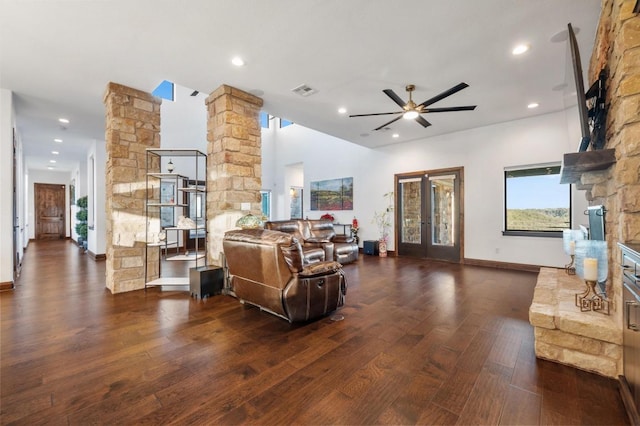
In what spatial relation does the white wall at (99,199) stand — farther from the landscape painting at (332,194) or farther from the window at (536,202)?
the window at (536,202)

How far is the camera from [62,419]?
1488 millimetres

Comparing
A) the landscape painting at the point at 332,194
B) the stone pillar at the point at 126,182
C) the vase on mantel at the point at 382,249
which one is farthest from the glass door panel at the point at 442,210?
the stone pillar at the point at 126,182

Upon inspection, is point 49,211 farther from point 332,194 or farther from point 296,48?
point 296,48

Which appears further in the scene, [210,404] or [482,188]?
[482,188]

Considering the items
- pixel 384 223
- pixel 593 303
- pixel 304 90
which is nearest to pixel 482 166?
pixel 384 223

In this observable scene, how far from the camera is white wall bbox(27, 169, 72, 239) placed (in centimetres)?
1089

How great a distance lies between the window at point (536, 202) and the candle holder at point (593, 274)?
330 centimetres

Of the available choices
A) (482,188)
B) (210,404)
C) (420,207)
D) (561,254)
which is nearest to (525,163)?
(482,188)

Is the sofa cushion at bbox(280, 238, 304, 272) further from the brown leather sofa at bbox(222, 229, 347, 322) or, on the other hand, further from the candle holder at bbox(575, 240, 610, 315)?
the candle holder at bbox(575, 240, 610, 315)

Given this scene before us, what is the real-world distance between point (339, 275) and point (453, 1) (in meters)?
2.80

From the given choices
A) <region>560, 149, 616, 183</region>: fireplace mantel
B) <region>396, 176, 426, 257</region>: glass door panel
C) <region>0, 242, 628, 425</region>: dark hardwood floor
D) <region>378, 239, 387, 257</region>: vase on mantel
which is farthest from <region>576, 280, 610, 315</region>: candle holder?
<region>378, 239, 387, 257</region>: vase on mantel

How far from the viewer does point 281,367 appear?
6.55 ft

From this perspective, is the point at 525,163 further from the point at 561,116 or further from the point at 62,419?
the point at 62,419

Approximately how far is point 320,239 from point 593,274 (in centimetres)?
481
